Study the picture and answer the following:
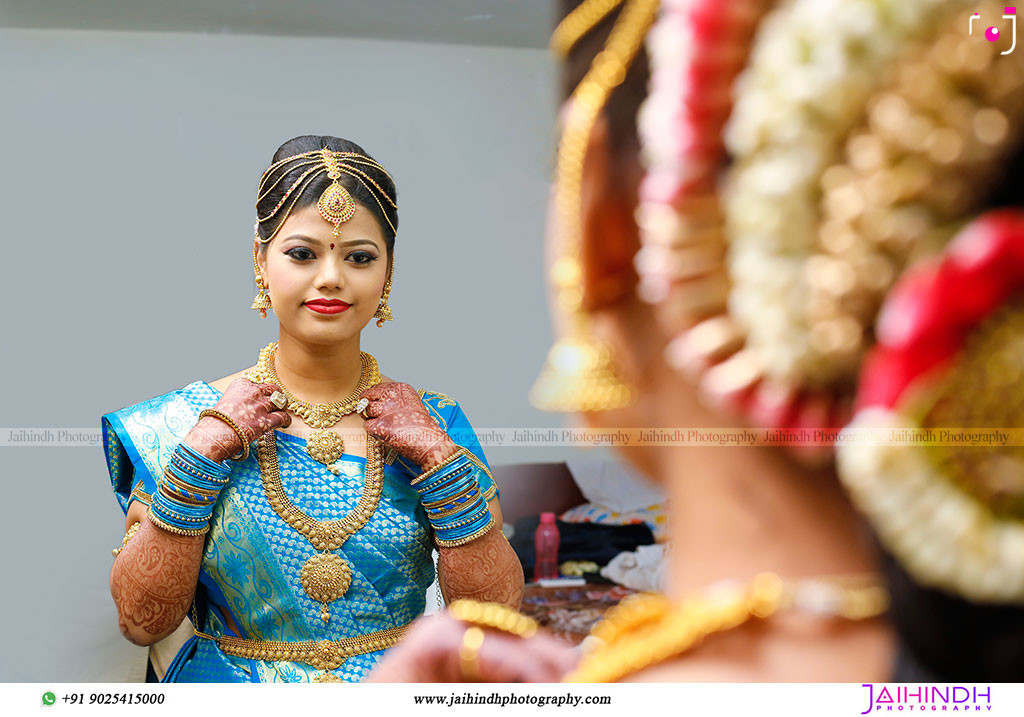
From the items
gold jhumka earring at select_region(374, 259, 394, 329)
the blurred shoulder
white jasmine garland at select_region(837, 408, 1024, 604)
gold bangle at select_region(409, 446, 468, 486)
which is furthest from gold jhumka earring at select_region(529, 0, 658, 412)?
the blurred shoulder

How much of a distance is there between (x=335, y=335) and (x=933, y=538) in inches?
39.3

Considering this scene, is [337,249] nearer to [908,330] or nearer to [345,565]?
[345,565]

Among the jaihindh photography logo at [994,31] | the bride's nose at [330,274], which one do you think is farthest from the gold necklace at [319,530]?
the jaihindh photography logo at [994,31]

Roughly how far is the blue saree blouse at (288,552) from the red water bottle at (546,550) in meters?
0.19

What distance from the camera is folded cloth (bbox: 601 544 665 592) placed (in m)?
1.35

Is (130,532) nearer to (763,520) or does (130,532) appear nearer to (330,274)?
(330,274)

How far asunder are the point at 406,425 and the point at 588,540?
0.41 meters

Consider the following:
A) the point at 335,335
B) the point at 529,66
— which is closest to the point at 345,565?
the point at 335,335

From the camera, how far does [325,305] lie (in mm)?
1267

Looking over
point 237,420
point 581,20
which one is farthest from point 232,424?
point 581,20

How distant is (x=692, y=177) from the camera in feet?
1.48
